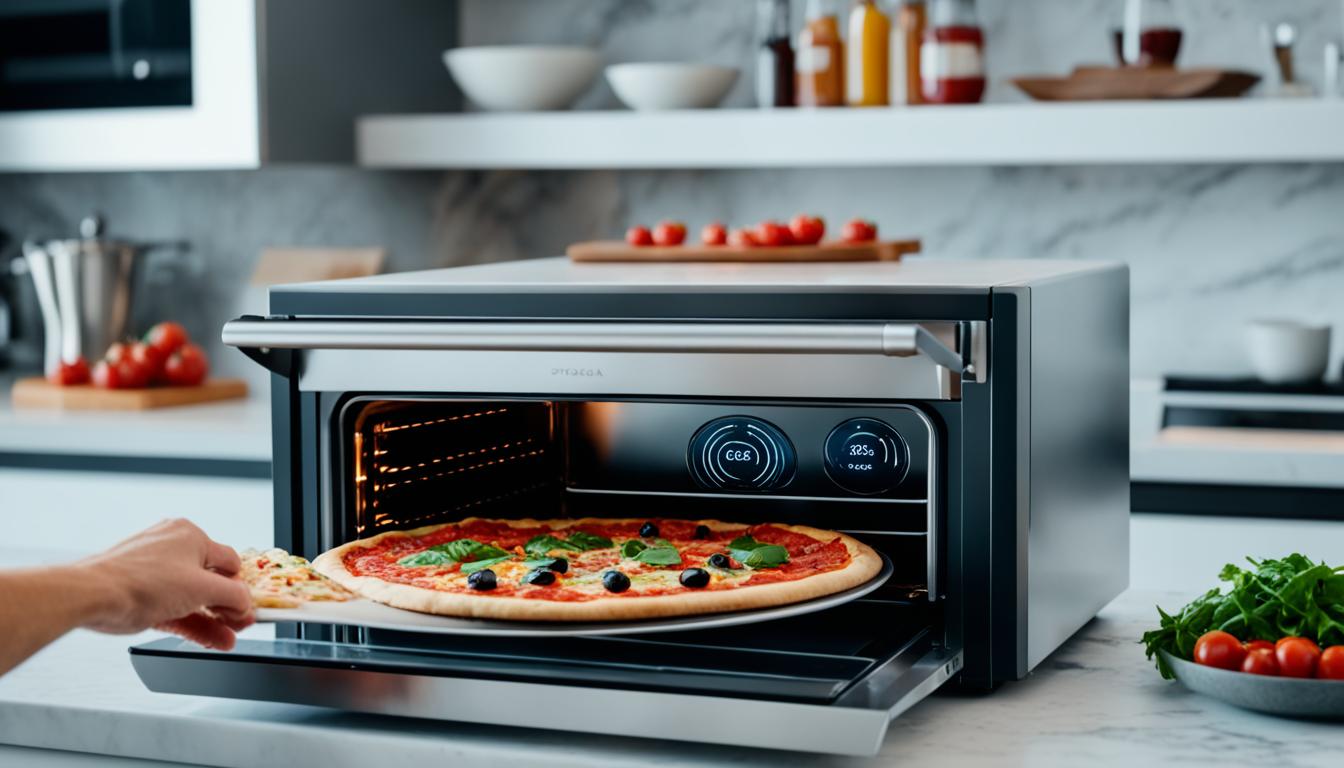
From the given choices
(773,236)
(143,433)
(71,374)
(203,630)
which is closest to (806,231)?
(773,236)

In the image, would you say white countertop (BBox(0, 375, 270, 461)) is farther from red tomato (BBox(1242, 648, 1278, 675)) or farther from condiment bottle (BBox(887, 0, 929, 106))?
red tomato (BBox(1242, 648, 1278, 675))

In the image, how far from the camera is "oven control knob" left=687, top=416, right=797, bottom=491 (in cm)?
143

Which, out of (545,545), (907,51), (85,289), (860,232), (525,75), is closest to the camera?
(545,545)

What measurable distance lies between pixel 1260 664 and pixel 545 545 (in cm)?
56

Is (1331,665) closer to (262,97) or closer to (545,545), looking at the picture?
(545,545)

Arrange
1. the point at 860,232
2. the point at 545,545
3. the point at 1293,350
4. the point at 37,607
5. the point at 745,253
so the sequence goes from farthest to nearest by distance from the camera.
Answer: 1. the point at 1293,350
2. the point at 860,232
3. the point at 745,253
4. the point at 545,545
5. the point at 37,607

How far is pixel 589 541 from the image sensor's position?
1378 mm

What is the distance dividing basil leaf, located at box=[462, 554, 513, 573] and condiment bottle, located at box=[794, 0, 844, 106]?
63.0 inches

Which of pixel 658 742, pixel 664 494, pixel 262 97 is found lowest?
pixel 658 742

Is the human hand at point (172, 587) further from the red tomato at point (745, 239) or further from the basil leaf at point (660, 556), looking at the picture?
the red tomato at point (745, 239)

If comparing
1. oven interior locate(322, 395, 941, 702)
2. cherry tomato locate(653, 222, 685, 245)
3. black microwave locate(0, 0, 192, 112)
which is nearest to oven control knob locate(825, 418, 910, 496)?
oven interior locate(322, 395, 941, 702)

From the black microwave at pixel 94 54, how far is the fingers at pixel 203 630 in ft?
6.41

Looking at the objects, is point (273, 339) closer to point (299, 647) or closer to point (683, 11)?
point (299, 647)

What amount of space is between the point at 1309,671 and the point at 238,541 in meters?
1.93
